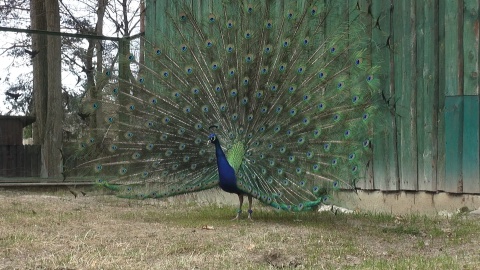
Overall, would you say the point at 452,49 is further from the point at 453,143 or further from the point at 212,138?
the point at 212,138

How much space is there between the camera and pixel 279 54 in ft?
28.2

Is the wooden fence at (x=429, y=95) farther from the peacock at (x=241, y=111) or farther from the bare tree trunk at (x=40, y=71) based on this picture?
the bare tree trunk at (x=40, y=71)

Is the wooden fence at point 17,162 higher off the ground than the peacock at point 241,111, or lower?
lower

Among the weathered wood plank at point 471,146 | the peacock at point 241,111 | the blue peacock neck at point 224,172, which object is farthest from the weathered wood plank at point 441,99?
the blue peacock neck at point 224,172

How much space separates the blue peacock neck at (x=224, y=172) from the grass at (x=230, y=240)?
0.48m

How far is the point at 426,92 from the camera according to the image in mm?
9656

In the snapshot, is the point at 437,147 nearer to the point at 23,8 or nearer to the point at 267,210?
the point at 267,210

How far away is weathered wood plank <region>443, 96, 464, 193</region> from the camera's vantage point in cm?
920

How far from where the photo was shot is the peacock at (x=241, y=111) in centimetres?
834

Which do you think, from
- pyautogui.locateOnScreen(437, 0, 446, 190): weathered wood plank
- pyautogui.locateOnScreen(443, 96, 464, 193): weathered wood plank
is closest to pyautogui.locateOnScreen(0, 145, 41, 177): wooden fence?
pyautogui.locateOnScreen(437, 0, 446, 190): weathered wood plank

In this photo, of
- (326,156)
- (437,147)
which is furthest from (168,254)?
(437,147)

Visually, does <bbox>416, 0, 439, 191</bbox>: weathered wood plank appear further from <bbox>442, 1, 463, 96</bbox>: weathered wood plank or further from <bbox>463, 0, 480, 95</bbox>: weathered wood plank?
<bbox>463, 0, 480, 95</bbox>: weathered wood plank

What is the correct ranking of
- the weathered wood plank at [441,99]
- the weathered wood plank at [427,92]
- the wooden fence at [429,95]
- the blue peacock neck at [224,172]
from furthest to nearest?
the weathered wood plank at [427,92], the weathered wood plank at [441,99], the wooden fence at [429,95], the blue peacock neck at [224,172]

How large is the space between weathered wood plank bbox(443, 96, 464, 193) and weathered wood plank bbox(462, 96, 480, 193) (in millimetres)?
65
